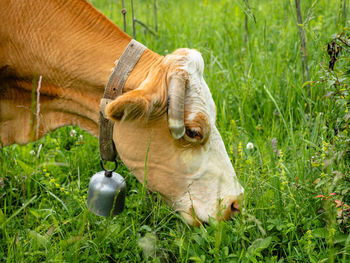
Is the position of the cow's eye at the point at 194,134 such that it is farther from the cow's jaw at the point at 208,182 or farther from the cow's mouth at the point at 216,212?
the cow's mouth at the point at 216,212

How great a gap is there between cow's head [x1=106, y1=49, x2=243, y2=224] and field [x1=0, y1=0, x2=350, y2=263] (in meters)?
0.11

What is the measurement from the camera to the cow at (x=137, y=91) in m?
2.60

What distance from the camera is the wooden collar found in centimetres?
268

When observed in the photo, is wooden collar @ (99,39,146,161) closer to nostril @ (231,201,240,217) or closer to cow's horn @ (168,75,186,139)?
A: cow's horn @ (168,75,186,139)

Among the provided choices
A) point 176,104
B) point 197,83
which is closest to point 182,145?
point 176,104

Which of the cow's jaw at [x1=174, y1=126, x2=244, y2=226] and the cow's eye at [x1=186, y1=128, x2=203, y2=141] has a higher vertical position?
the cow's eye at [x1=186, y1=128, x2=203, y2=141]

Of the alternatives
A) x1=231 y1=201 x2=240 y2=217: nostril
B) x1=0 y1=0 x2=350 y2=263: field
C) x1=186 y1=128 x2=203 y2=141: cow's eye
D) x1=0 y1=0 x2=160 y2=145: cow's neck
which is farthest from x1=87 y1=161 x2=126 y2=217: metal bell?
x1=231 y1=201 x2=240 y2=217: nostril

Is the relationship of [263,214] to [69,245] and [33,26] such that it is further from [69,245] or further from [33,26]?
[33,26]

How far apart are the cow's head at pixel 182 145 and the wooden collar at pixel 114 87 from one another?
8cm

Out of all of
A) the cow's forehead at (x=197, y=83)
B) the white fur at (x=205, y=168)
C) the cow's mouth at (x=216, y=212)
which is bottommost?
the cow's mouth at (x=216, y=212)

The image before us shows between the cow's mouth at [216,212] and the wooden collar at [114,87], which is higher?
the wooden collar at [114,87]

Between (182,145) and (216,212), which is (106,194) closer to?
(182,145)

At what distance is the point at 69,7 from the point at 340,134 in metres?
1.91

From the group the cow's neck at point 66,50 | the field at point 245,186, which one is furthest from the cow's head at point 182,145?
the cow's neck at point 66,50
